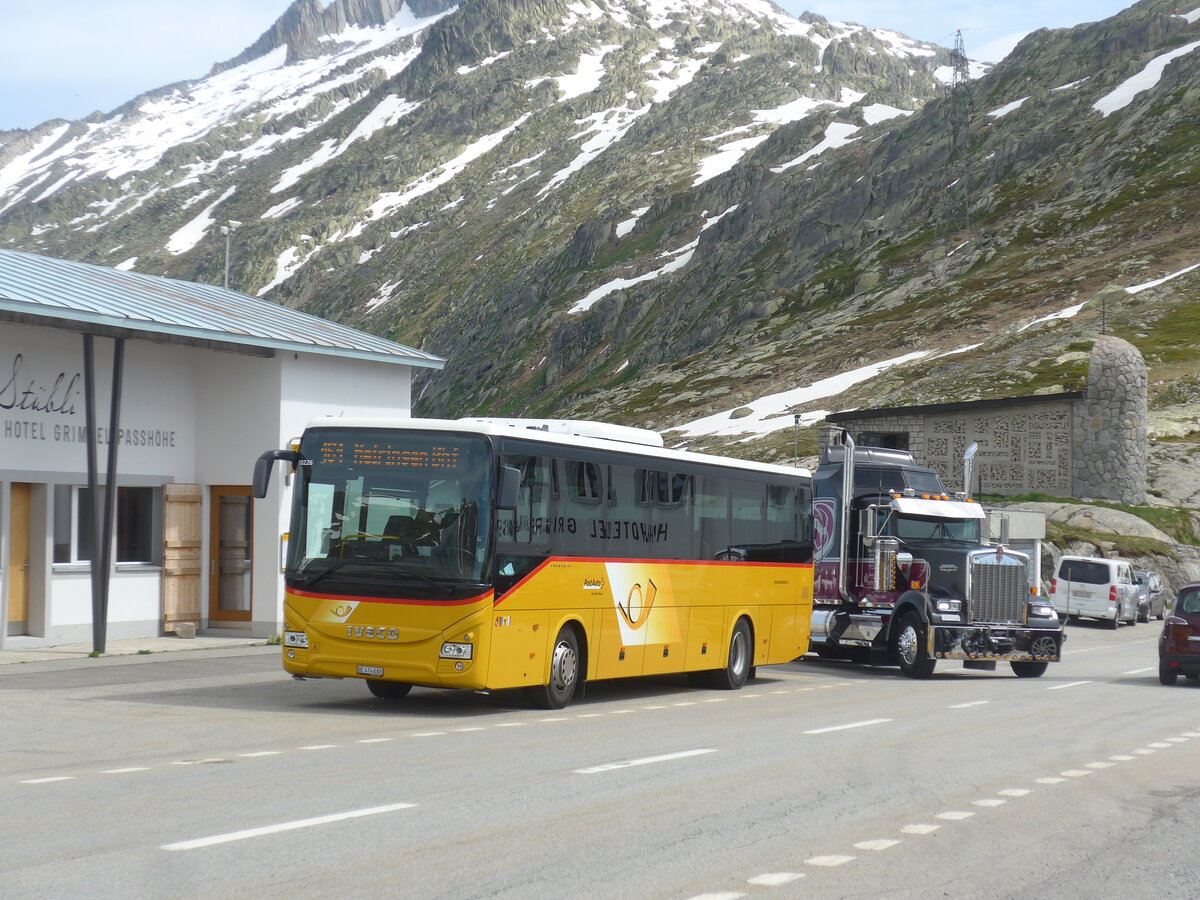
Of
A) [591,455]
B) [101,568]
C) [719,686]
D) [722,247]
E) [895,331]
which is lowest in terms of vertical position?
[719,686]

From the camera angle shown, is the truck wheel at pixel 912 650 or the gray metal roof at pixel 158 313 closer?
the gray metal roof at pixel 158 313

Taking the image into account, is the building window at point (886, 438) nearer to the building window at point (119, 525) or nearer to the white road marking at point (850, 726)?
the building window at point (119, 525)

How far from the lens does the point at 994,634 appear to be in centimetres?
2217

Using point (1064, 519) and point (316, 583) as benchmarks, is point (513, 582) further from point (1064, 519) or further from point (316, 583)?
point (1064, 519)

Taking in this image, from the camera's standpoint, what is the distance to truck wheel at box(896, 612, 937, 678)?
72.6ft

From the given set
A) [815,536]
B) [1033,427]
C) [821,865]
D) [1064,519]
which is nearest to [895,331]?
[1033,427]

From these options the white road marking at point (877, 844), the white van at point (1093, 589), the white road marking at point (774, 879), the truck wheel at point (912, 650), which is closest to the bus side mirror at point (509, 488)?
the white road marking at point (877, 844)

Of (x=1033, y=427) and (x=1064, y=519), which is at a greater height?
(x=1033, y=427)

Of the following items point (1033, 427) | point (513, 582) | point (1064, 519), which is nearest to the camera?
point (513, 582)

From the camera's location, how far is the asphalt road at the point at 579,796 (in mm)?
7129

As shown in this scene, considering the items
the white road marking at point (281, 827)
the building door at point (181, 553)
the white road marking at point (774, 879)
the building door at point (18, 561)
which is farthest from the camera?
the building door at point (181, 553)

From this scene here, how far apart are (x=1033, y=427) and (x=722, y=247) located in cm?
8721

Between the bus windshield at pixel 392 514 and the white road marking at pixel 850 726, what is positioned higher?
the bus windshield at pixel 392 514

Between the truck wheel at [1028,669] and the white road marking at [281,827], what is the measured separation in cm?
1667
